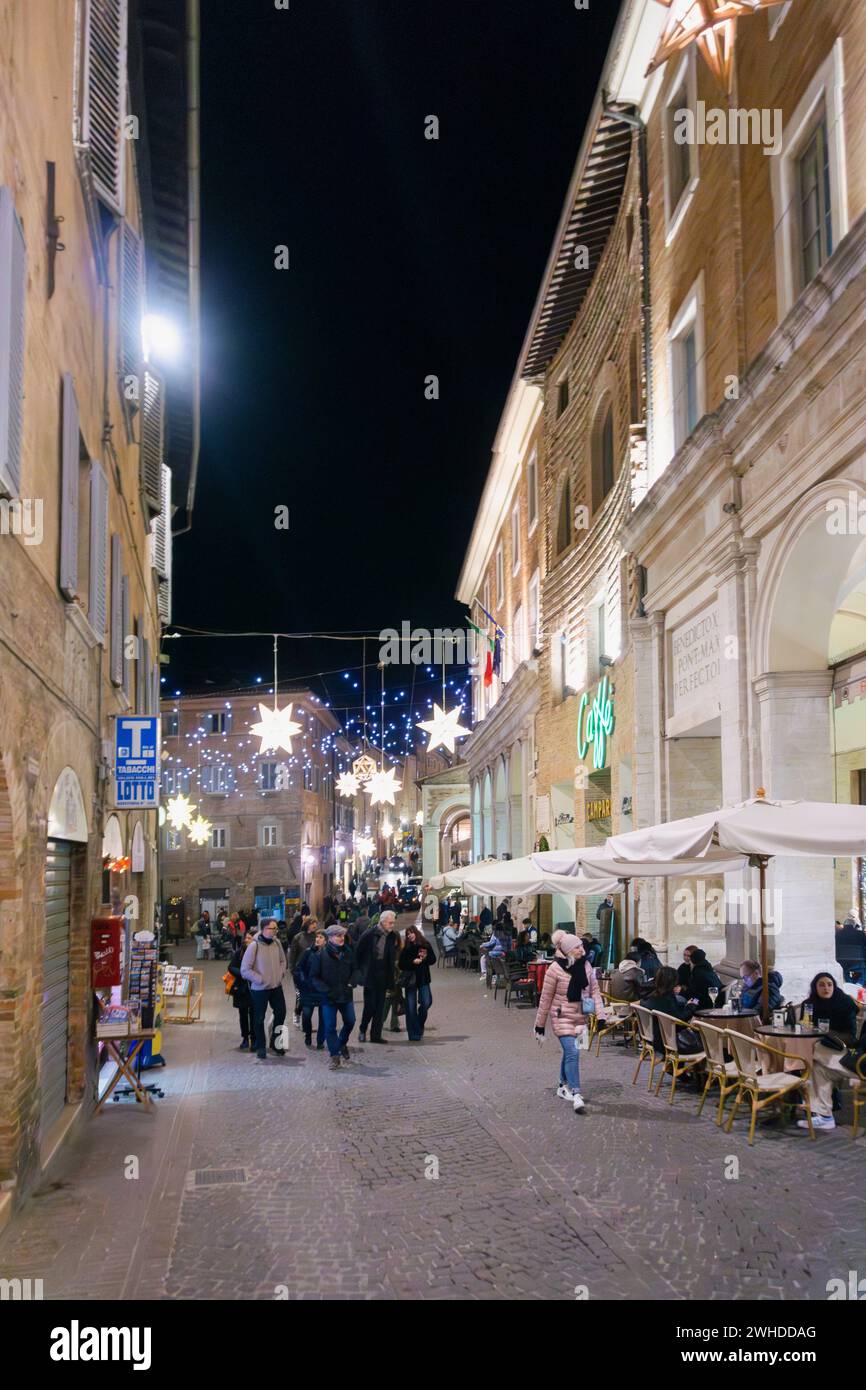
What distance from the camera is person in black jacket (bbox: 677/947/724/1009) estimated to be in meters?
12.2

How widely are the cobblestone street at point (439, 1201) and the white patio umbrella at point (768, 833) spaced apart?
2273mm

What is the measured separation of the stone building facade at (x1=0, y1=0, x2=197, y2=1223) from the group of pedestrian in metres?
2.19

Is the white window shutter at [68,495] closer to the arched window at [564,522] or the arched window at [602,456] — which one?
the arched window at [602,456]

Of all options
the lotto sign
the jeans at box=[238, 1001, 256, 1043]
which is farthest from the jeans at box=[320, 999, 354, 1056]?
the lotto sign

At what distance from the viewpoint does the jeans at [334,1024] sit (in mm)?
13648

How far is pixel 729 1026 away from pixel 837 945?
5101mm

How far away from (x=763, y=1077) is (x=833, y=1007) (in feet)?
3.11

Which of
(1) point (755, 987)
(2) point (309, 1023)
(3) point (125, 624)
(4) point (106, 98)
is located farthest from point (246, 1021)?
(4) point (106, 98)

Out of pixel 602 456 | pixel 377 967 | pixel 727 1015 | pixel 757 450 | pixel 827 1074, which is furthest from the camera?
→ pixel 602 456

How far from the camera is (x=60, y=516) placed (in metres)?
8.62

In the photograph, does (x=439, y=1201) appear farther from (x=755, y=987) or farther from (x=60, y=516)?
(x=60, y=516)

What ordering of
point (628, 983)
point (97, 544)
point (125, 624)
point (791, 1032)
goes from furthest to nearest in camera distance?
point (125, 624), point (628, 983), point (97, 544), point (791, 1032)

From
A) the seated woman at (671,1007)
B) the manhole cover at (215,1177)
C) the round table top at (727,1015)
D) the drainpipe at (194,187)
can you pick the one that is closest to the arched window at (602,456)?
the drainpipe at (194,187)
